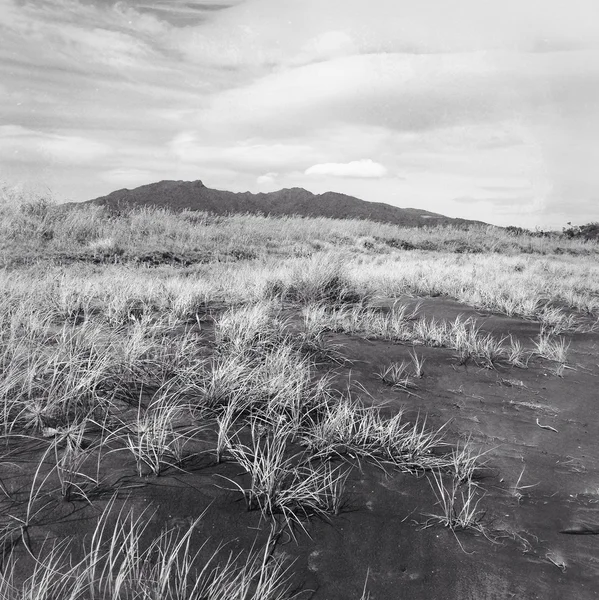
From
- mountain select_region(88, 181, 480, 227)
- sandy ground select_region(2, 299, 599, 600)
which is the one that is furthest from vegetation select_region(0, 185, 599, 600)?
mountain select_region(88, 181, 480, 227)

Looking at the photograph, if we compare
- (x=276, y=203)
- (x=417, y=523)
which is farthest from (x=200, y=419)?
(x=276, y=203)

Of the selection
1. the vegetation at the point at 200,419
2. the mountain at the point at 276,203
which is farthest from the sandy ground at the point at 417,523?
the mountain at the point at 276,203

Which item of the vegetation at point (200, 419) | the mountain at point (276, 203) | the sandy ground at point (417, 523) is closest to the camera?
the vegetation at point (200, 419)

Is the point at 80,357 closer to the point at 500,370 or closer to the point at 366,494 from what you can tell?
the point at 366,494

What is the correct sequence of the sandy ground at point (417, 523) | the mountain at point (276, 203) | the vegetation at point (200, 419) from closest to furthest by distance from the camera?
1. the vegetation at point (200, 419)
2. the sandy ground at point (417, 523)
3. the mountain at point (276, 203)

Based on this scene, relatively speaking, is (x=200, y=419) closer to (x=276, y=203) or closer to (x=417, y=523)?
(x=417, y=523)

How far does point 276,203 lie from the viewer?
41.2 meters

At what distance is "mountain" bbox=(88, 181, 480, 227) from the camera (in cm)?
3569

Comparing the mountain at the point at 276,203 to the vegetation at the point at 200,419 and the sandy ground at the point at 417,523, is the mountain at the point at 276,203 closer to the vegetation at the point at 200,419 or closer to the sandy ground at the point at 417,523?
the vegetation at the point at 200,419

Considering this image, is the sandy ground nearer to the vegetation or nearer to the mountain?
the vegetation

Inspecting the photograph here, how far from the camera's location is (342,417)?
10.6 ft

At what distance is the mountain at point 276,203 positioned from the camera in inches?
1405

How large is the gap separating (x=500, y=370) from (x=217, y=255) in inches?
361

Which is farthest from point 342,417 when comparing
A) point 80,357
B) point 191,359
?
point 80,357
